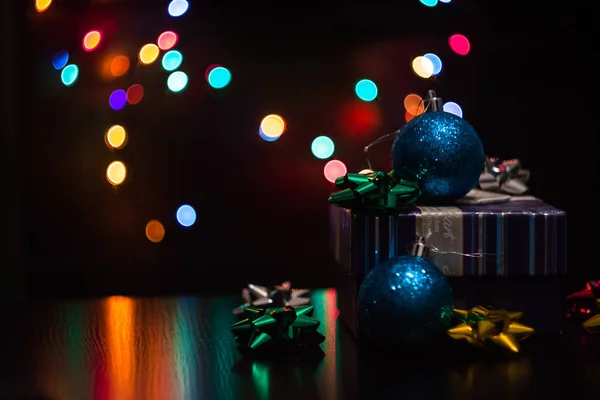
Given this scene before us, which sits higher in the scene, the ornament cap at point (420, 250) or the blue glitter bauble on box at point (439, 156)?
the blue glitter bauble on box at point (439, 156)

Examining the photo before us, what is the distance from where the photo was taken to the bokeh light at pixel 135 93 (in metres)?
1.47

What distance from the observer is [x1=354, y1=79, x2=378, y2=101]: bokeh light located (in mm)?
1493

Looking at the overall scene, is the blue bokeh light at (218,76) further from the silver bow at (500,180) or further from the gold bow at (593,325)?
the gold bow at (593,325)

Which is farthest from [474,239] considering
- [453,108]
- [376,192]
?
[453,108]

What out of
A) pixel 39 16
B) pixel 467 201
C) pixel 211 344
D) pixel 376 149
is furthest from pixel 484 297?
pixel 39 16

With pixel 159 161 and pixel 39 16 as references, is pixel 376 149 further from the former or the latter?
pixel 39 16

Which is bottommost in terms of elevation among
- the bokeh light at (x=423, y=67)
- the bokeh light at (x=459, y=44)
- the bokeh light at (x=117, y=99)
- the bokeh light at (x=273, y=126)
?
the bokeh light at (x=273, y=126)

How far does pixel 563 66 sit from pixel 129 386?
3.37 feet

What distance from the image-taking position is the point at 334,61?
1507 millimetres

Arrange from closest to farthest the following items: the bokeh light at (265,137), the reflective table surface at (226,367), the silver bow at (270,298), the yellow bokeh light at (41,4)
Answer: the reflective table surface at (226,367)
the silver bow at (270,298)
the yellow bokeh light at (41,4)
the bokeh light at (265,137)

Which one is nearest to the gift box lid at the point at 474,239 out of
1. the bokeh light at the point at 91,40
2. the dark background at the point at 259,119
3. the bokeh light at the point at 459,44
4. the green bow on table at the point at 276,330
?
the green bow on table at the point at 276,330

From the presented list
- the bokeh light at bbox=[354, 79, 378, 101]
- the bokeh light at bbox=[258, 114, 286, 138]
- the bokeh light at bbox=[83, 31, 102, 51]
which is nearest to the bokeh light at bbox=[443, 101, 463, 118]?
the bokeh light at bbox=[354, 79, 378, 101]

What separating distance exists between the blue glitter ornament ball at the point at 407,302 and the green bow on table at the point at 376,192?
0.06 m

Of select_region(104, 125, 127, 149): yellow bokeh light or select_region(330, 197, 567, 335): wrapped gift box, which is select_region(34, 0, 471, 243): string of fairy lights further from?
select_region(330, 197, 567, 335): wrapped gift box
